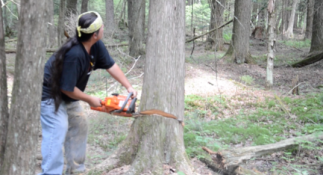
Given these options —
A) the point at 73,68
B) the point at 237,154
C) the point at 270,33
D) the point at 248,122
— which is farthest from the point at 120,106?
the point at 270,33

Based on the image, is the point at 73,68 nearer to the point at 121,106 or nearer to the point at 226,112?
the point at 121,106

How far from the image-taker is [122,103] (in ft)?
11.0

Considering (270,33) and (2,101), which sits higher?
(270,33)

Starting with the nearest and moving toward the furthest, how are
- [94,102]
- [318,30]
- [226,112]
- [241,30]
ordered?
1. [94,102]
2. [226,112]
3. [241,30]
4. [318,30]

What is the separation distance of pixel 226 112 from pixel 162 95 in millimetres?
4153

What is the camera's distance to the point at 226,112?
7.24 meters

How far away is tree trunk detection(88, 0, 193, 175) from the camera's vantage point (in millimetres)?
3426

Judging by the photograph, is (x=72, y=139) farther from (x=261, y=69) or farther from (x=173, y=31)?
(x=261, y=69)

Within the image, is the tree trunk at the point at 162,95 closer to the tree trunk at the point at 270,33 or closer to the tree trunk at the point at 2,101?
the tree trunk at the point at 2,101

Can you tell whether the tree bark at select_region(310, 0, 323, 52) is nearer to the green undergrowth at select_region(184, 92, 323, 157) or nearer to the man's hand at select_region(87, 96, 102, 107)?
the green undergrowth at select_region(184, 92, 323, 157)

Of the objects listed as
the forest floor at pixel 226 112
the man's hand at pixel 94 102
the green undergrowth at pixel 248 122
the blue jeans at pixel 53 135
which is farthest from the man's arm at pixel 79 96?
the green undergrowth at pixel 248 122

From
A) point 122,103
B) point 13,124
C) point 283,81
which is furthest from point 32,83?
point 283,81

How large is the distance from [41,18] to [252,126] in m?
5.02

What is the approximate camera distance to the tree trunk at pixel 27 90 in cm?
225
